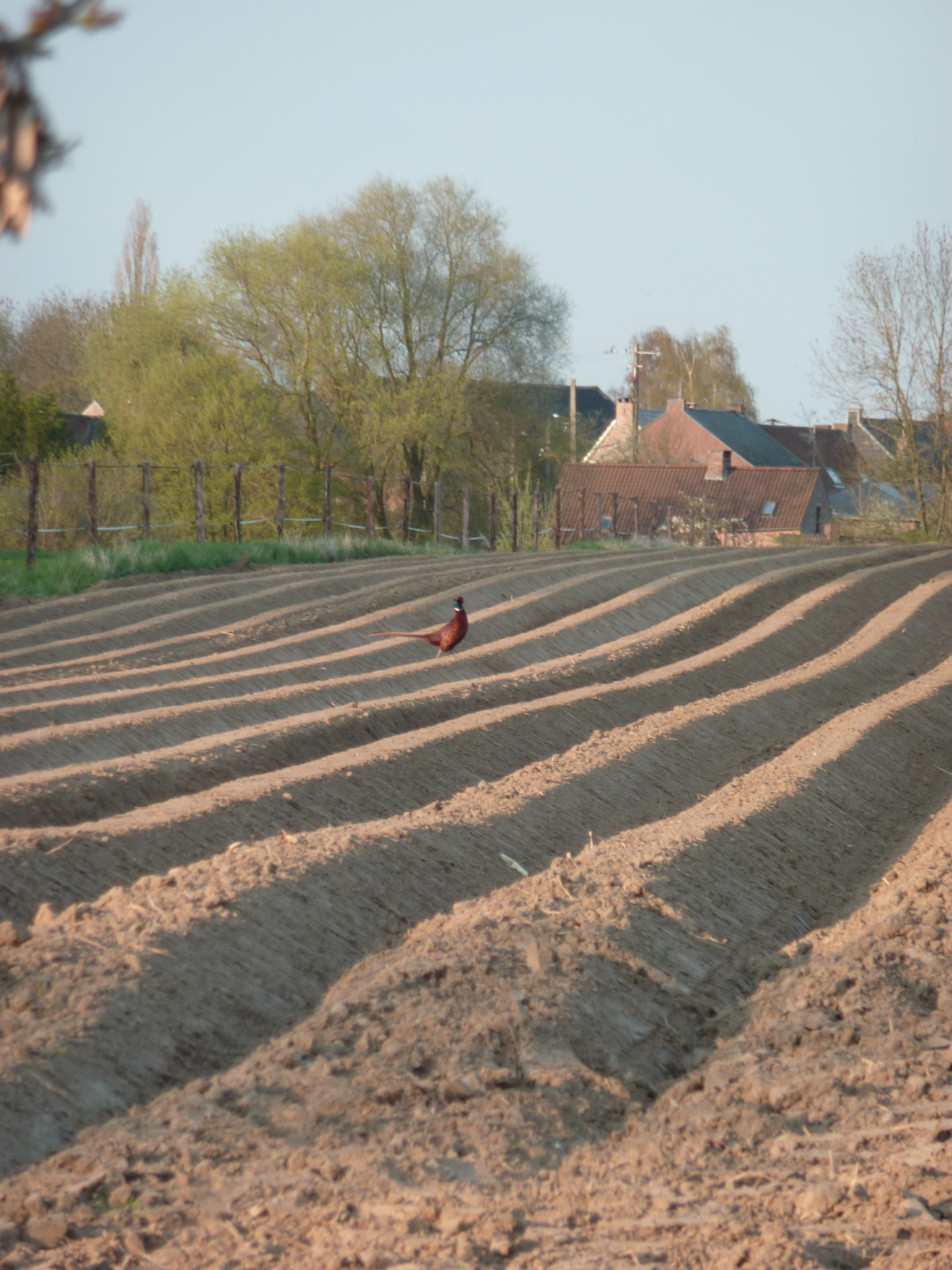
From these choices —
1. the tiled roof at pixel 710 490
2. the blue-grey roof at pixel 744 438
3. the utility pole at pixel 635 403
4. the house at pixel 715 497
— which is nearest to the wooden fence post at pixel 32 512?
the house at pixel 715 497

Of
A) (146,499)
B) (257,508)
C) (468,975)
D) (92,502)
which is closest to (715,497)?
(257,508)

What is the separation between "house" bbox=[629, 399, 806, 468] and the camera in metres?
54.5

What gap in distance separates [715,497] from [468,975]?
44354mm

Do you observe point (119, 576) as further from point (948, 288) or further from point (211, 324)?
point (948, 288)

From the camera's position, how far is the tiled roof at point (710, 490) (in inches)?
1789

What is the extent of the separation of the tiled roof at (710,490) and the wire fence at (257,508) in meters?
3.12

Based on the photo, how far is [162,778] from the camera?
6957 mm

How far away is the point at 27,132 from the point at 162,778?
589 centimetres

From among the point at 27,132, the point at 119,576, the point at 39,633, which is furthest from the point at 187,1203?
the point at 119,576

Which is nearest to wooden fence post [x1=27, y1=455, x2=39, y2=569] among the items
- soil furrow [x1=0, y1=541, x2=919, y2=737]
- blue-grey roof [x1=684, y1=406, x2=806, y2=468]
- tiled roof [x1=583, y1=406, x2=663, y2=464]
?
soil furrow [x1=0, y1=541, x2=919, y2=737]

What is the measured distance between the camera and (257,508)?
28344 millimetres

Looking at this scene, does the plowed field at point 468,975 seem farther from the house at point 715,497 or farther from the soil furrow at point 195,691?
the house at point 715,497

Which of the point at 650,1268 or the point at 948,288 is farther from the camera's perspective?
the point at 948,288

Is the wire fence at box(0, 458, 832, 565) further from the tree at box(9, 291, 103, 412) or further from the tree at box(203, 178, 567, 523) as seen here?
the tree at box(9, 291, 103, 412)
